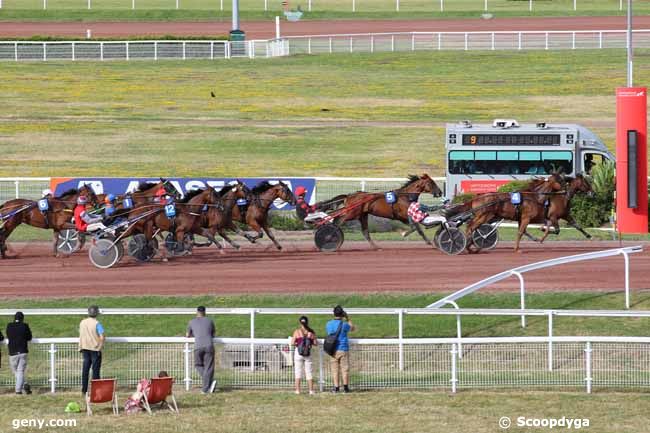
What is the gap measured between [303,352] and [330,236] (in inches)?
423

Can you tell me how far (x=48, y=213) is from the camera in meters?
26.3

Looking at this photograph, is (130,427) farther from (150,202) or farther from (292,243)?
(292,243)

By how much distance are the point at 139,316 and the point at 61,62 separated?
127 ft

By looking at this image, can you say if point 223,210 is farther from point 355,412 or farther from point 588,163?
point 355,412

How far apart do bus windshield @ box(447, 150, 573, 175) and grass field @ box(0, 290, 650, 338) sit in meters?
12.1

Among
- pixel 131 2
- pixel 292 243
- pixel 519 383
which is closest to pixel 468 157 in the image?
pixel 292 243

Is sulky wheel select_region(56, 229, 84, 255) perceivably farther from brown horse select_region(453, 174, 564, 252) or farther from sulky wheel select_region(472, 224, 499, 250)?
sulky wheel select_region(472, 224, 499, 250)

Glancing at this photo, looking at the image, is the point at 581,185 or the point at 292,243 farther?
the point at 292,243

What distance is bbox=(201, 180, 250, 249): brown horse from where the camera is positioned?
85.8 ft

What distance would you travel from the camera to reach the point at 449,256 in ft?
85.0

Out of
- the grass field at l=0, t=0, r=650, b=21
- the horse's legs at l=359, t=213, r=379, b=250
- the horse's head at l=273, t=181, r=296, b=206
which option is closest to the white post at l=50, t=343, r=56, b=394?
the horse's head at l=273, t=181, r=296, b=206

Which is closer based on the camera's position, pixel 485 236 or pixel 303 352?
pixel 303 352

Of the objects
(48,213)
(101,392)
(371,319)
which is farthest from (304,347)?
(48,213)

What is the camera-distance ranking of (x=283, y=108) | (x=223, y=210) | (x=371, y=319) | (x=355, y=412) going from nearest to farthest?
(x=355, y=412)
(x=371, y=319)
(x=223, y=210)
(x=283, y=108)
